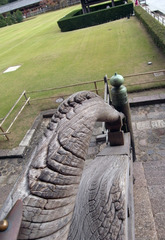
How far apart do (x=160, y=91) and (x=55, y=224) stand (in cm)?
619

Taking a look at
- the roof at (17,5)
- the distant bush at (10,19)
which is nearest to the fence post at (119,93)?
the distant bush at (10,19)

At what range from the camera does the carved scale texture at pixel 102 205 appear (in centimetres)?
153

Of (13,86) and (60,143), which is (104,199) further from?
(13,86)

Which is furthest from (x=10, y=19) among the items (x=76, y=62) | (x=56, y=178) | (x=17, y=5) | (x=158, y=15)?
(x=56, y=178)

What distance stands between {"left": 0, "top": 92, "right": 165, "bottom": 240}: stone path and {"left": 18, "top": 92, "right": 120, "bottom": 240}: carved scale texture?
0.48 metres

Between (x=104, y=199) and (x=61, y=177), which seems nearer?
(x=61, y=177)

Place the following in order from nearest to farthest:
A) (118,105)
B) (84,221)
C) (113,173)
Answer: (84,221)
(113,173)
(118,105)

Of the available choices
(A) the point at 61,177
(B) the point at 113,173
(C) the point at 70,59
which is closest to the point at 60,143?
(A) the point at 61,177

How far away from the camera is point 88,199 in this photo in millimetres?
1842

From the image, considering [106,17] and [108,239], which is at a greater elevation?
[108,239]

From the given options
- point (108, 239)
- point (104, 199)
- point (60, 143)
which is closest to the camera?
point (60, 143)

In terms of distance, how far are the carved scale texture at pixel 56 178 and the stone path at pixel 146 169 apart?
479mm

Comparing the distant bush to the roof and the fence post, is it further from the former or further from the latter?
the fence post

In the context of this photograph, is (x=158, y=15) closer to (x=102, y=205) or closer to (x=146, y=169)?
(x=146, y=169)
